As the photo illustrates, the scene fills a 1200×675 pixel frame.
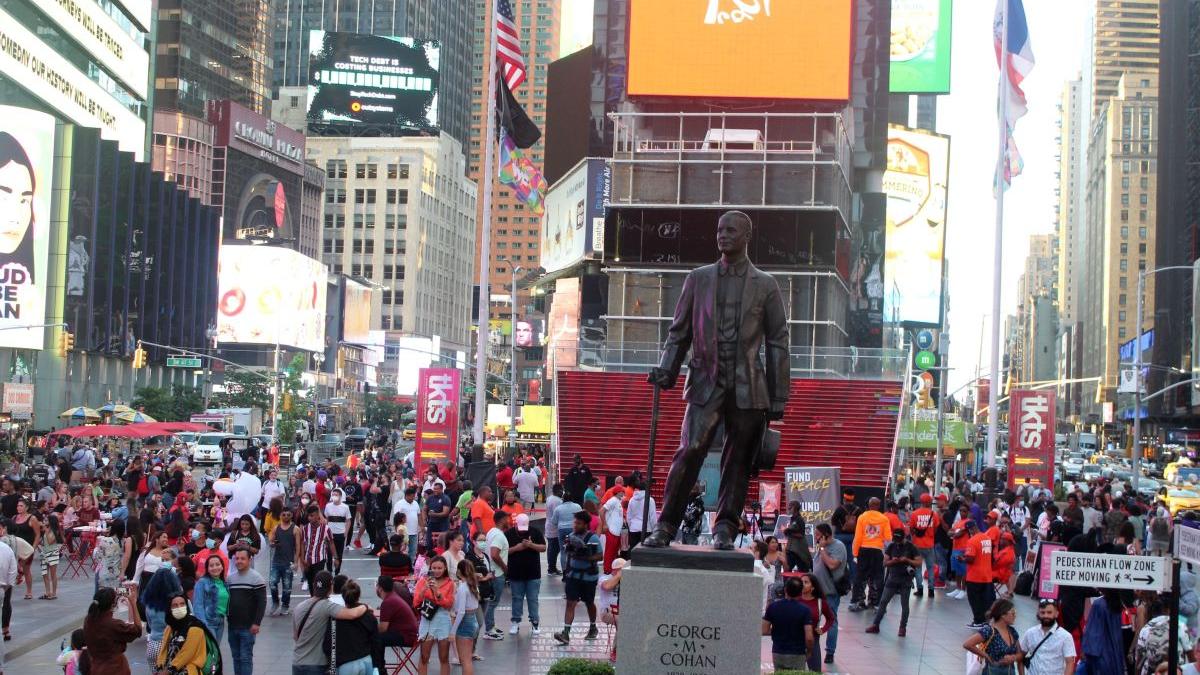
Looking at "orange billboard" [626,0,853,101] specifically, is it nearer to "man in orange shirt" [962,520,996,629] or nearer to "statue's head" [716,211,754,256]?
"man in orange shirt" [962,520,996,629]

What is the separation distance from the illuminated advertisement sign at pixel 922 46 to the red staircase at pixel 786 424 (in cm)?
4748

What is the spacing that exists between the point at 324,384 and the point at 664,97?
99500 millimetres

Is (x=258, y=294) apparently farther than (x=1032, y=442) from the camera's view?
Yes

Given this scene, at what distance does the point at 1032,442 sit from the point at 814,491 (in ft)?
43.3

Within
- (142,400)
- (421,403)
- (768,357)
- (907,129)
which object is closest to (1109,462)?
(907,129)

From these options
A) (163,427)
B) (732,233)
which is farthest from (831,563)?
(163,427)

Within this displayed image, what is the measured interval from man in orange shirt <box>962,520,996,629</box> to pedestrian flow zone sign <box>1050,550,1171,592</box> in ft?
22.9

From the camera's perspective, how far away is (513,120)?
35.0 m

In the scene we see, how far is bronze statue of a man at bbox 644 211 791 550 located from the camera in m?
11.3

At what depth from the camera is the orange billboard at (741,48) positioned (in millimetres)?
57469

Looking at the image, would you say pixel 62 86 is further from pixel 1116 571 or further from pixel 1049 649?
pixel 1116 571

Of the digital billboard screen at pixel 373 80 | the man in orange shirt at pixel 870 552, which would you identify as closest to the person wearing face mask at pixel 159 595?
the man in orange shirt at pixel 870 552

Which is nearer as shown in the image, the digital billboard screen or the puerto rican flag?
the puerto rican flag

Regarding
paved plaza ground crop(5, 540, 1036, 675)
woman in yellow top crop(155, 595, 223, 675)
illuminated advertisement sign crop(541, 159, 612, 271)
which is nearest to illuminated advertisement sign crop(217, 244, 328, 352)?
illuminated advertisement sign crop(541, 159, 612, 271)
